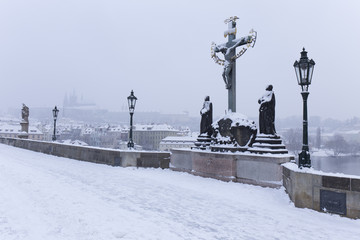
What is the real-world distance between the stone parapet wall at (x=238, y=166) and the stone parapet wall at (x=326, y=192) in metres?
1.74

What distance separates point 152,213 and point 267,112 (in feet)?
19.0

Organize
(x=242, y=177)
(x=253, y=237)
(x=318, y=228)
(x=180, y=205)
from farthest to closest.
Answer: (x=242, y=177)
(x=180, y=205)
(x=318, y=228)
(x=253, y=237)

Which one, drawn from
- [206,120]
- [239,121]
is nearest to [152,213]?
[239,121]

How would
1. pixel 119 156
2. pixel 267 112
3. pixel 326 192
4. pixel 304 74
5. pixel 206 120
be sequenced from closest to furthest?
pixel 326 192, pixel 304 74, pixel 267 112, pixel 206 120, pixel 119 156

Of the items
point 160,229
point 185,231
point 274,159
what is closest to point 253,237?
A: point 185,231

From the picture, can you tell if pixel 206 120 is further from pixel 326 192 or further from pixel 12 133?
pixel 12 133

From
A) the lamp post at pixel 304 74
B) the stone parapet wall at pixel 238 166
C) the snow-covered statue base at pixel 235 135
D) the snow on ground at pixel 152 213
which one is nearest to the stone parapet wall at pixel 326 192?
the snow on ground at pixel 152 213

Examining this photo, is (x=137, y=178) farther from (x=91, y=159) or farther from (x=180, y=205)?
(x=91, y=159)

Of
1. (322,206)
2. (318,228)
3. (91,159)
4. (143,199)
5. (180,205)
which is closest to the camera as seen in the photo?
(318,228)

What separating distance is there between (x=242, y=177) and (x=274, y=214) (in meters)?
3.25

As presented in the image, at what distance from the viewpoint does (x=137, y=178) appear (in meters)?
9.89

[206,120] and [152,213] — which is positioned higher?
[206,120]

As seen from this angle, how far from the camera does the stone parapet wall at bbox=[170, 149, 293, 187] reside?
27.7ft

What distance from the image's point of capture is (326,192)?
19.3 ft
